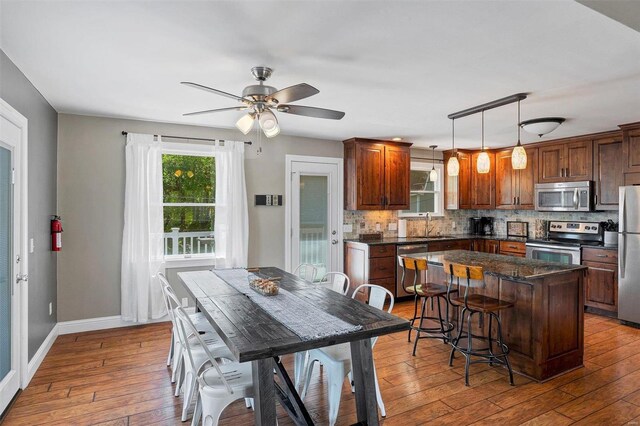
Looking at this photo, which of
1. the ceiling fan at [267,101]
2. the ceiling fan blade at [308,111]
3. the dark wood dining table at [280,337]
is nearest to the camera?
the dark wood dining table at [280,337]

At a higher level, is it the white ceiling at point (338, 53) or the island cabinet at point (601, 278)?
the white ceiling at point (338, 53)

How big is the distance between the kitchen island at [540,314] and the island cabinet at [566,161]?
2.66m

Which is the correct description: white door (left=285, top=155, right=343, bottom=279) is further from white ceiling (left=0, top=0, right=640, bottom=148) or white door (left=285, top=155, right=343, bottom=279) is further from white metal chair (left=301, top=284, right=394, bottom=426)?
white metal chair (left=301, top=284, right=394, bottom=426)

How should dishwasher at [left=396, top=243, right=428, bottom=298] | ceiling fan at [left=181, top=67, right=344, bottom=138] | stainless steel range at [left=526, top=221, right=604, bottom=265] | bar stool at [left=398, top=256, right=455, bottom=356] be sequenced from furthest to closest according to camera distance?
1. dishwasher at [left=396, top=243, right=428, bottom=298]
2. stainless steel range at [left=526, top=221, right=604, bottom=265]
3. bar stool at [left=398, top=256, right=455, bottom=356]
4. ceiling fan at [left=181, top=67, right=344, bottom=138]

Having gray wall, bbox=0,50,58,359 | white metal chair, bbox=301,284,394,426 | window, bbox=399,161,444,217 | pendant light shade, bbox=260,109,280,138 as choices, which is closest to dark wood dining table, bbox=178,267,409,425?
white metal chair, bbox=301,284,394,426

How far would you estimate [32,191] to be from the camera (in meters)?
3.22

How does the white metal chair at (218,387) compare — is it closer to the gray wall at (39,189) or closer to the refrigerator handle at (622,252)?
the gray wall at (39,189)

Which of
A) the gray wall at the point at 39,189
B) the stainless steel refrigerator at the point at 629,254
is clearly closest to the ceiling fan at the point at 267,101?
the gray wall at the point at 39,189

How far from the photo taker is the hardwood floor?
101 inches

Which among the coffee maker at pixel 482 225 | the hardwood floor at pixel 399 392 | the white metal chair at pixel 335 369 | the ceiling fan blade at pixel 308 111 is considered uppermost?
the ceiling fan blade at pixel 308 111

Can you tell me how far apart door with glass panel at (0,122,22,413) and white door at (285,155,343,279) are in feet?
10.4

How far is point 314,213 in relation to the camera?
5660 mm

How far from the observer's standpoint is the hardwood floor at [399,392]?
2566 millimetres

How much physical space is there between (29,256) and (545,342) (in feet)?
14.3
